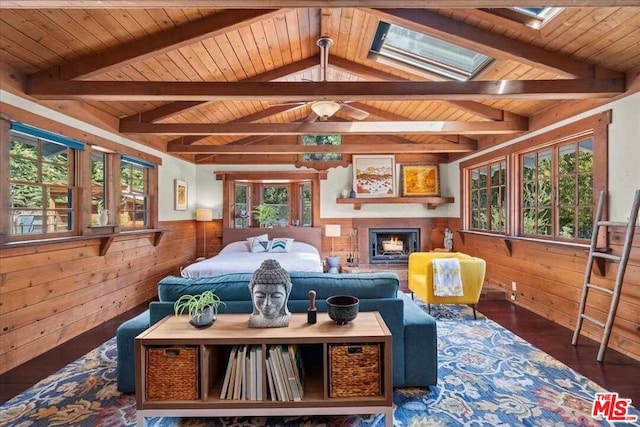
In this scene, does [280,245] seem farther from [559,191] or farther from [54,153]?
[559,191]

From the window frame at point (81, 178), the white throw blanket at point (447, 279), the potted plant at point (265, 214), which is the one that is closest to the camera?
the window frame at point (81, 178)

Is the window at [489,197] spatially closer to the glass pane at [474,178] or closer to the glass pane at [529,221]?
the glass pane at [474,178]

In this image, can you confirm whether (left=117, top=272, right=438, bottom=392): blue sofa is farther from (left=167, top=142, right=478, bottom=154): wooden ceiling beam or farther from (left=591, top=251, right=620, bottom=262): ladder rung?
(left=167, top=142, right=478, bottom=154): wooden ceiling beam

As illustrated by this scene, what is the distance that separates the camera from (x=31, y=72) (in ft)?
9.20

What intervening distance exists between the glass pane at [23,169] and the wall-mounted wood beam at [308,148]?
240cm

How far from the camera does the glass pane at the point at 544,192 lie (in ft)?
12.9

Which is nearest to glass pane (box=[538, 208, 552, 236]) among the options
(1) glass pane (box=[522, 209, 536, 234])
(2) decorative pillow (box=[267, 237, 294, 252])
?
(1) glass pane (box=[522, 209, 536, 234])

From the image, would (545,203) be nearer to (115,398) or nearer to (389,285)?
(389,285)

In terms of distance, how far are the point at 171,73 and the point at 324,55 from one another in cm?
171

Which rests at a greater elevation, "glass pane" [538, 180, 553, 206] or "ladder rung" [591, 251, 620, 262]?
"glass pane" [538, 180, 553, 206]

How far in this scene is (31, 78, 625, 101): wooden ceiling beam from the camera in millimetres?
2818

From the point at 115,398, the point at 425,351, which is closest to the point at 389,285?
the point at 425,351

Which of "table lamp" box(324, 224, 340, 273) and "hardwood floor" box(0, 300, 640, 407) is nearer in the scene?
"hardwood floor" box(0, 300, 640, 407)

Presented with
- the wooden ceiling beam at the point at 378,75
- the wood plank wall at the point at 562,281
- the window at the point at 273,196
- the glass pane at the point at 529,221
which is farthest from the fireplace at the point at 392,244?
the wooden ceiling beam at the point at 378,75
